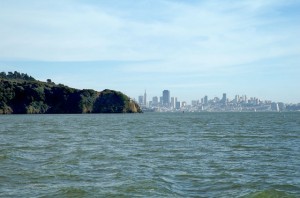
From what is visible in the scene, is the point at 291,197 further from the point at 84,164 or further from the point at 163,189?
the point at 84,164

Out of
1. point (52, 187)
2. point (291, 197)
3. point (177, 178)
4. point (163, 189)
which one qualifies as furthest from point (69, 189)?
point (291, 197)

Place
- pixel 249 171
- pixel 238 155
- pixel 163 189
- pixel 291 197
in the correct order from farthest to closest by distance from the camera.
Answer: pixel 238 155
pixel 249 171
pixel 163 189
pixel 291 197

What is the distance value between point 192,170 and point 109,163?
5.11m

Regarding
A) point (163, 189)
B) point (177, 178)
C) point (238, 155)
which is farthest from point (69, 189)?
point (238, 155)

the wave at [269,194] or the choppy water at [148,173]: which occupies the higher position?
the choppy water at [148,173]

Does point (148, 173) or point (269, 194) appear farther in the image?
point (148, 173)

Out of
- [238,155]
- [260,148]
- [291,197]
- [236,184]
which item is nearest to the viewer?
[291,197]

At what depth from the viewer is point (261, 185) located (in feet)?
65.5

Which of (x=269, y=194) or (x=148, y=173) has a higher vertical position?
(x=148, y=173)

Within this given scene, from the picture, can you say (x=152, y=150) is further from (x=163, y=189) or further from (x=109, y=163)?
(x=163, y=189)

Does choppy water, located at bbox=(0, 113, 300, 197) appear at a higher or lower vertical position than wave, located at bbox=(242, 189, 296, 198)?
higher

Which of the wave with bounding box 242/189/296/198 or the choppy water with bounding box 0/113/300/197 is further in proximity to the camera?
the choppy water with bounding box 0/113/300/197

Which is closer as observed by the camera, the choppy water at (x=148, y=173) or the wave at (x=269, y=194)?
the wave at (x=269, y=194)

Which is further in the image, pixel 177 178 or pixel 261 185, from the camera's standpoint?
pixel 177 178
